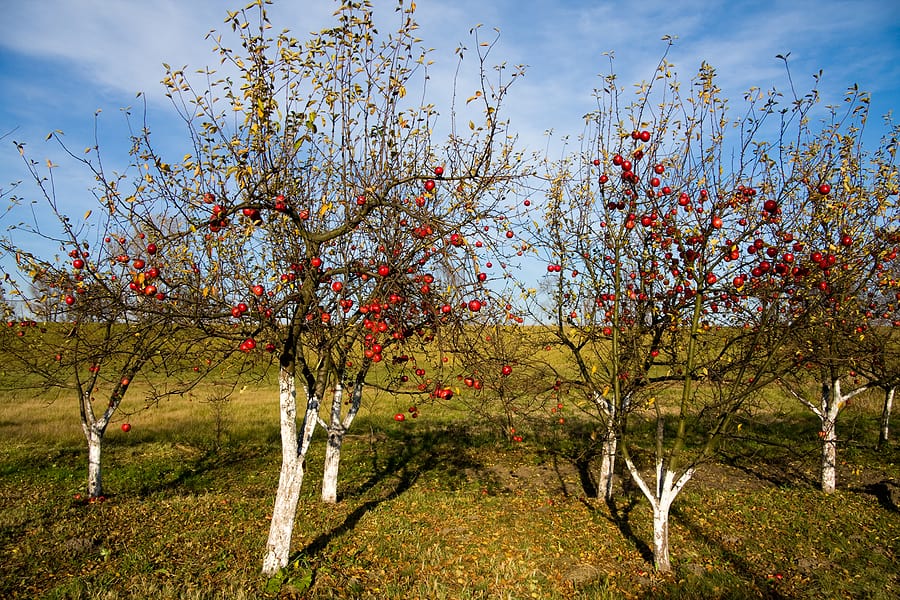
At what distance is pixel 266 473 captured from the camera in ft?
38.2

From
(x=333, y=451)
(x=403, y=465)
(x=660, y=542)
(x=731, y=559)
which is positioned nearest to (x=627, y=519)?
(x=731, y=559)

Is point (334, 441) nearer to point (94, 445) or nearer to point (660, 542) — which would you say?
point (94, 445)

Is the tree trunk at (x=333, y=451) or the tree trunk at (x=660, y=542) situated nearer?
the tree trunk at (x=660, y=542)

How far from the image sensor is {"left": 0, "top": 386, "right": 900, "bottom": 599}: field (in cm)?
620

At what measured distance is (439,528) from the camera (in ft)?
27.2

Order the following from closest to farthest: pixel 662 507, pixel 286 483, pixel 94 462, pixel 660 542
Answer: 1. pixel 286 483
2. pixel 662 507
3. pixel 660 542
4. pixel 94 462

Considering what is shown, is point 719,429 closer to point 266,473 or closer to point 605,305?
point 605,305

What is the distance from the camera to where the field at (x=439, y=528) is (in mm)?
6199

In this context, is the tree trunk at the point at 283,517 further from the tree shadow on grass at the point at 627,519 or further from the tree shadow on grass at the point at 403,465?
the tree shadow on grass at the point at 627,519

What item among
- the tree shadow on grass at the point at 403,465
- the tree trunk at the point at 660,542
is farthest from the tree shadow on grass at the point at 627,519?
the tree shadow on grass at the point at 403,465

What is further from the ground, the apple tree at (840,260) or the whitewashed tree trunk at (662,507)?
the apple tree at (840,260)

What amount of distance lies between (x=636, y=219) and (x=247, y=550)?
21.2 ft

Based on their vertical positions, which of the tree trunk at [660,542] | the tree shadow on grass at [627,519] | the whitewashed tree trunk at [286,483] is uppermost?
the whitewashed tree trunk at [286,483]

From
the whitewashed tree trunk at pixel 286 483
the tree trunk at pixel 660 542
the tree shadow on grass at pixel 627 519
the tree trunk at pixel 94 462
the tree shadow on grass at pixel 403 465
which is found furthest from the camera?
the tree trunk at pixel 94 462
